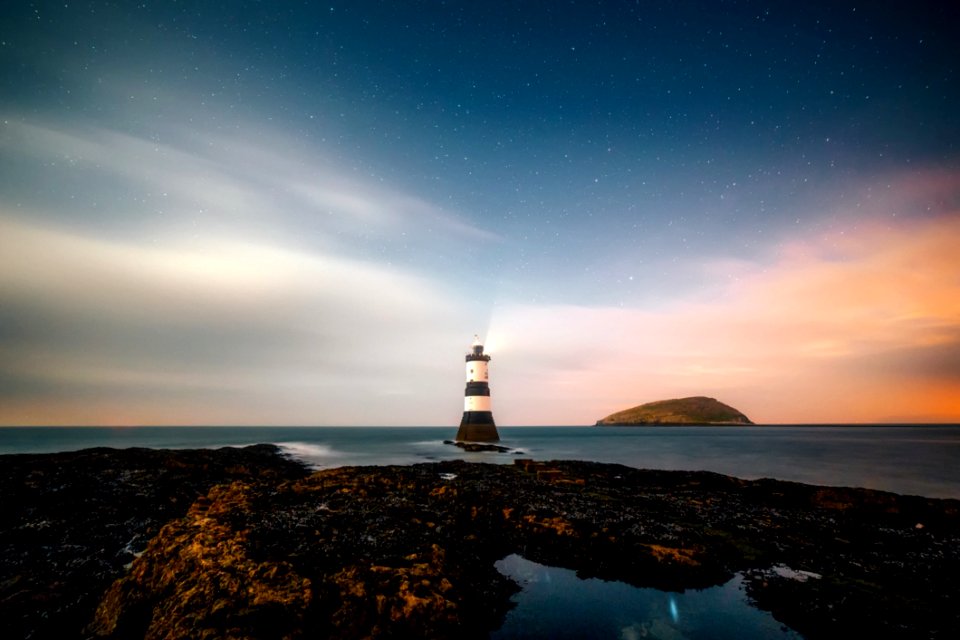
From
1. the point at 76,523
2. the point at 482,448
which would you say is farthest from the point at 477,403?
the point at 76,523

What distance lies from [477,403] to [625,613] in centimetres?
5636

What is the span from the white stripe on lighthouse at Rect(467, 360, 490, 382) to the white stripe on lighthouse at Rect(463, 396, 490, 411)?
3115mm

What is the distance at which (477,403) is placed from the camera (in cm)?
6638

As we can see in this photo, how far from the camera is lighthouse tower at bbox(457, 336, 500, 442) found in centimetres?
6512

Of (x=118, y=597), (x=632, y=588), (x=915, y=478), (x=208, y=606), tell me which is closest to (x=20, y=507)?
(x=118, y=597)

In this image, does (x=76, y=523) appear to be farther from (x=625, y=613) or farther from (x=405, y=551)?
(x=625, y=613)

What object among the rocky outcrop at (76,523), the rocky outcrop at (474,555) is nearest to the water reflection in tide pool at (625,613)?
the rocky outcrop at (474,555)

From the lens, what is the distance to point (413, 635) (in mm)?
8172

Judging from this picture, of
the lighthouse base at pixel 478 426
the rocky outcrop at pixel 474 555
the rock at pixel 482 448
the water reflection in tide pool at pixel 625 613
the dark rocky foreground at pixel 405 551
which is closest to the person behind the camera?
the rocky outcrop at pixel 474 555

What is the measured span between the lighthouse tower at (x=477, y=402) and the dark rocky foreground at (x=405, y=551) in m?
41.8

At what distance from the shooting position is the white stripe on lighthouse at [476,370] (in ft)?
213

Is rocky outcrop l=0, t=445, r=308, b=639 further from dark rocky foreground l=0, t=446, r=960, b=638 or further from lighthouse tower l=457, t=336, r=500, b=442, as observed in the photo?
lighthouse tower l=457, t=336, r=500, b=442

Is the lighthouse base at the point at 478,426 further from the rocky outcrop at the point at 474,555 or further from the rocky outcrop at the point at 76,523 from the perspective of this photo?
the rocky outcrop at the point at 474,555

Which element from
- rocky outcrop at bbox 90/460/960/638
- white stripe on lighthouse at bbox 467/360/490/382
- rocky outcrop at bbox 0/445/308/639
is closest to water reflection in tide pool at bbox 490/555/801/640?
rocky outcrop at bbox 90/460/960/638
